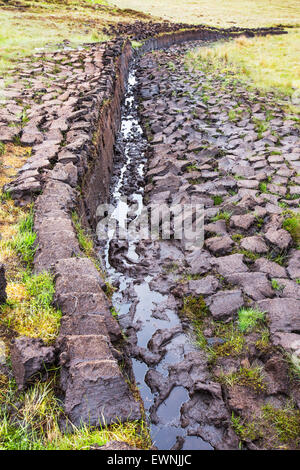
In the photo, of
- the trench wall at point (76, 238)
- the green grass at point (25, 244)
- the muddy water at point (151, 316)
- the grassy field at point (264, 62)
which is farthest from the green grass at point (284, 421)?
the grassy field at point (264, 62)

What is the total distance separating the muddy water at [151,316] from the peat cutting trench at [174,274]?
0.02 metres

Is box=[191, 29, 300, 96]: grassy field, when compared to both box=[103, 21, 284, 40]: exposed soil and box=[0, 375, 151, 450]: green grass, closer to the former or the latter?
box=[103, 21, 284, 40]: exposed soil

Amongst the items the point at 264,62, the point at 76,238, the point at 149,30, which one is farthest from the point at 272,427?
the point at 149,30

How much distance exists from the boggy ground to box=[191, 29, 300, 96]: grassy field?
5.71 meters

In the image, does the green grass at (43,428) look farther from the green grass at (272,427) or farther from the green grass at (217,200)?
the green grass at (217,200)

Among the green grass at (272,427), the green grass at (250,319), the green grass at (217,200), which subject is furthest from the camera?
the green grass at (217,200)

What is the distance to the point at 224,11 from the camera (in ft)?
170

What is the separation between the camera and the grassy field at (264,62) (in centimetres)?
1430

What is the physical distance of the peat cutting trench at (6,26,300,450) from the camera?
300cm

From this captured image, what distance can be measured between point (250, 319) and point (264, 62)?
1772 cm

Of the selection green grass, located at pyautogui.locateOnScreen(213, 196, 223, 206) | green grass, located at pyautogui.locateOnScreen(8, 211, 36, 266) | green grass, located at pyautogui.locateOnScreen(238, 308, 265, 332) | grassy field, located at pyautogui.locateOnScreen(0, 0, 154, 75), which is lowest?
green grass, located at pyautogui.locateOnScreen(238, 308, 265, 332)

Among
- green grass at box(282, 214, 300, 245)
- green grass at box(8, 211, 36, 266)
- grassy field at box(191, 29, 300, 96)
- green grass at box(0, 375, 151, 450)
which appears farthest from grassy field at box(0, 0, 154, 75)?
green grass at box(0, 375, 151, 450)

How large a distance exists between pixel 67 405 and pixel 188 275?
2.95 meters
